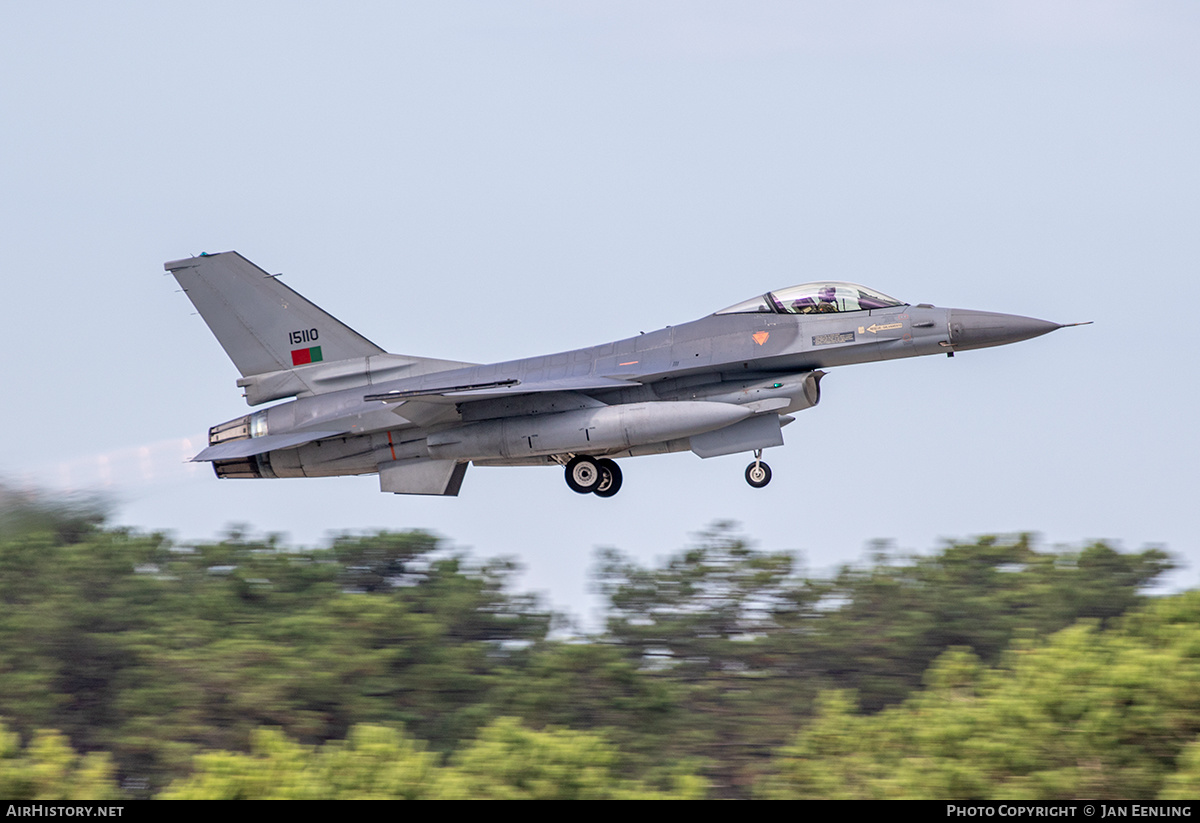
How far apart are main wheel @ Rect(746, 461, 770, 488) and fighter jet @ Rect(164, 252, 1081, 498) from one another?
0.02 m

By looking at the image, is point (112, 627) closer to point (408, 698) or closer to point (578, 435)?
point (408, 698)

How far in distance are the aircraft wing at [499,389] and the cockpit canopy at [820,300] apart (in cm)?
210

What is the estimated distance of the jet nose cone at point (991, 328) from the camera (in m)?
20.1

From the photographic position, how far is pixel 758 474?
2098 centimetres

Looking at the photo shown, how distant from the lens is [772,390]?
20719 millimetres

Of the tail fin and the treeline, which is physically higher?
the tail fin

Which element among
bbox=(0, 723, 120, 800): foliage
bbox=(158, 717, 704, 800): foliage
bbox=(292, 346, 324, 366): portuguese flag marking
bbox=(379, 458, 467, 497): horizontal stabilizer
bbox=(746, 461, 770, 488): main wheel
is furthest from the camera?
bbox=(0, 723, 120, 800): foliage

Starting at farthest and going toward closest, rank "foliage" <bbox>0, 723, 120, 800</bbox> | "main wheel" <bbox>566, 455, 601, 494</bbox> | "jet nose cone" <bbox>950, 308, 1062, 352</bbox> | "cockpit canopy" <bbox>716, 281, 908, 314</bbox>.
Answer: "foliage" <bbox>0, 723, 120, 800</bbox>, "main wheel" <bbox>566, 455, 601, 494</bbox>, "cockpit canopy" <bbox>716, 281, 908, 314</bbox>, "jet nose cone" <bbox>950, 308, 1062, 352</bbox>

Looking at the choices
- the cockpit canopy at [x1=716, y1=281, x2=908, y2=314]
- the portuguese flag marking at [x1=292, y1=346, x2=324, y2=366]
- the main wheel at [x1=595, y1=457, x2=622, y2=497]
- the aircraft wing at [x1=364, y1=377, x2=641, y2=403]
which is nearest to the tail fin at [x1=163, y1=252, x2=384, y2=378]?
the portuguese flag marking at [x1=292, y1=346, x2=324, y2=366]

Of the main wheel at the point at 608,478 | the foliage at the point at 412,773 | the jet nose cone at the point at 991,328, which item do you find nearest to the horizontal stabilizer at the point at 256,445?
the main wheel at the point at 608,478

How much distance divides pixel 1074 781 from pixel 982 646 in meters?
15.1

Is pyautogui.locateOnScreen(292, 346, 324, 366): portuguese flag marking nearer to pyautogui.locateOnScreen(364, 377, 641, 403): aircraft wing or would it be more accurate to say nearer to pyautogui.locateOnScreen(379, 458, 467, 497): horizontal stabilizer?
pyautogui.locateOnScreen(379, 458, 467, 497): horizontal stabilizer

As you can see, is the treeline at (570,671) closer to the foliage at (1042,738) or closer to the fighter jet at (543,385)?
the foliage at (1042,738)

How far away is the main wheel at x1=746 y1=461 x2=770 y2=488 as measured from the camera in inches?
826
